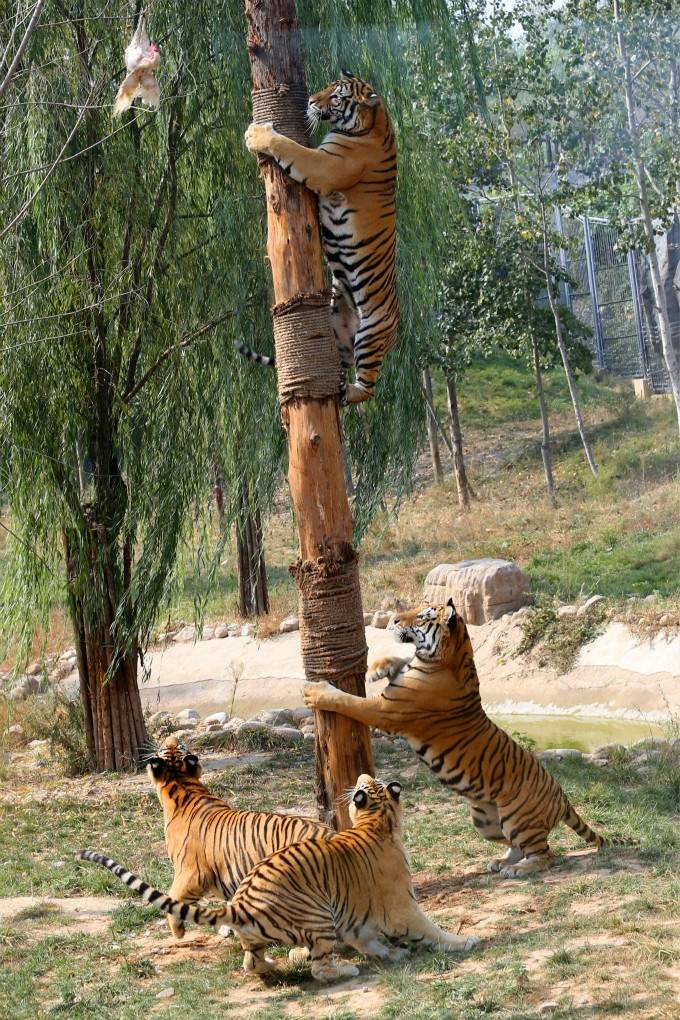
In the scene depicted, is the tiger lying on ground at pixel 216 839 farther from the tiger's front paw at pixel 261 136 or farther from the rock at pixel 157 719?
the rock at pixel 157 719

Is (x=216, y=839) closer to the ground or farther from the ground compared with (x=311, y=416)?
closer to the ground

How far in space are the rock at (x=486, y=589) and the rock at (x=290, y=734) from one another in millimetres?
3740

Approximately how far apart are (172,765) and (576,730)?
18.9 ft

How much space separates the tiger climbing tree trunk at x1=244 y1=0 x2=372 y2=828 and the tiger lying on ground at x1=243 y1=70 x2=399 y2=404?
0.10 metres

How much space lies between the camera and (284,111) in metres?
4.92

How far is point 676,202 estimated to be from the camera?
17.2 m

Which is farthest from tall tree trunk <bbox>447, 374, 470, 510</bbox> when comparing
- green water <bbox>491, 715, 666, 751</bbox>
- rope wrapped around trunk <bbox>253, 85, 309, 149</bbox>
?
rope wrapped around trunk <bbox>253, 85, 309, 149</bbox>

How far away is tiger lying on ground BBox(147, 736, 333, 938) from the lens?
474cm

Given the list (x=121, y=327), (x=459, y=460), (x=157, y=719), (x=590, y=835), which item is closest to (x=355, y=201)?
(x=590, y=835)

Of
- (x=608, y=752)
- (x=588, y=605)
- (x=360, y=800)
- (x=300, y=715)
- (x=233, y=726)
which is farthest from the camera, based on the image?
(x=588, y=605)

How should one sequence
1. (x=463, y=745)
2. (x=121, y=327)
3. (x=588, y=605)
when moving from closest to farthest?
(x=463, y=745)
(x=121, y=327)
(x=588, y=605)

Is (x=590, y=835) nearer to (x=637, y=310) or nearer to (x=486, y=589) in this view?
(x=486, y=589)

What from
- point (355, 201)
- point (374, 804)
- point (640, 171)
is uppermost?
point (640, 171)

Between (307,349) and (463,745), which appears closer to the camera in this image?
(307,349)
